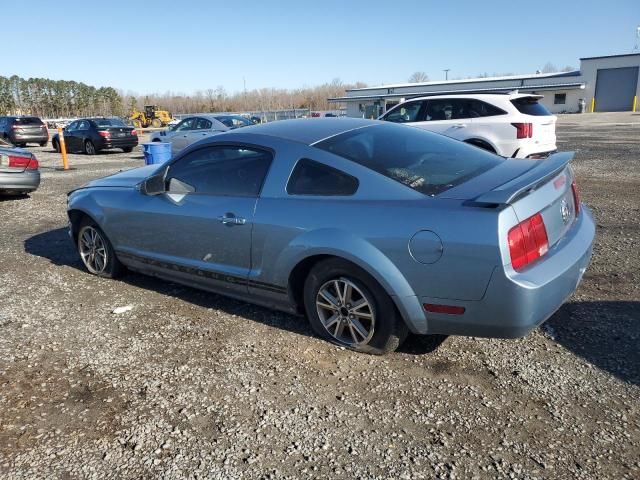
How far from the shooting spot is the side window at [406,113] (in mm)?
10445

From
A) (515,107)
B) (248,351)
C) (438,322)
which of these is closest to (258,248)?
(248,351)

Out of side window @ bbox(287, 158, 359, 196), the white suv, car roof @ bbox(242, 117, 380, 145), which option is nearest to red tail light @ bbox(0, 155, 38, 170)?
car roof @ bbox(242, 117, 380, 145)

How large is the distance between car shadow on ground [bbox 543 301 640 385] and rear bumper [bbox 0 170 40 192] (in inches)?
372

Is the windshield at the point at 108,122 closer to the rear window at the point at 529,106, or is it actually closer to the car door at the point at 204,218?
the rear window at the point at 529,106

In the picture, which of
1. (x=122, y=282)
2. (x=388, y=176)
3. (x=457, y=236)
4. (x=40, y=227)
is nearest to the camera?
(x=457, y=236)

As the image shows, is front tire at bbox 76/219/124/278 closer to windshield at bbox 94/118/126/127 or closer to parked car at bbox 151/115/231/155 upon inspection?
parked car at bbox 151/115/231/155

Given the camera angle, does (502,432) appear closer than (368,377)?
Yes

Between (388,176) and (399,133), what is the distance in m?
0.89

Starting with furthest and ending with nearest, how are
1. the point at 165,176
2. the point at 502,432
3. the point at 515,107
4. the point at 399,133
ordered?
1. the point at 515,107
2. the point at 165,176
3. the point at 399,133
4. the point at 502,432

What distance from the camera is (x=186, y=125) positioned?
16.0 m

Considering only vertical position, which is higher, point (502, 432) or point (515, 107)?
point (515, 107)

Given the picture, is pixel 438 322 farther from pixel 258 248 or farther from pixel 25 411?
pixel 25 411

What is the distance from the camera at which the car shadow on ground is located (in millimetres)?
3127

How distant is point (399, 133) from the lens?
4016 mm
